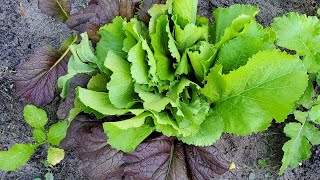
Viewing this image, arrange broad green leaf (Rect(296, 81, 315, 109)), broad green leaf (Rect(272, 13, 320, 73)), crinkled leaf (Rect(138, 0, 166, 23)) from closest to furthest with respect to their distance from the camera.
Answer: crinkled leaf (Rect(138, 0, 166, 23)) → broad green leaf (Rect(272, 13, 320, 73)) → broad green leaf (Rect(296, 81, 315, 109))

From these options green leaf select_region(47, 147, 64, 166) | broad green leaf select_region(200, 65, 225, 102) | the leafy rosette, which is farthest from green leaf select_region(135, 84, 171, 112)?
green leaf select_region(47, 147, 64, 166)

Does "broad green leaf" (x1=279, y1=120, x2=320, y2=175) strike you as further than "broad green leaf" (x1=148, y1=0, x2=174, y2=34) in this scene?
Yes

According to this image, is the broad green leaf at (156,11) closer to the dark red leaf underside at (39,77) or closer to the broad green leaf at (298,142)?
the dark red leaf underside at (39,77)

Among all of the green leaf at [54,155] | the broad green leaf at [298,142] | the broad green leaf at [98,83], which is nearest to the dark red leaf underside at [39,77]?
the green leaf at [54,155]

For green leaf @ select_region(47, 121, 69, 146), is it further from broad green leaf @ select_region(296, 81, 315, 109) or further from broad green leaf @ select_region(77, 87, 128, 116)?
broad green leaf @ select_region(296, 81, 315, 109)

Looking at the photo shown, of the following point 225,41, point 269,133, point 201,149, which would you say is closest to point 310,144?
point 269,133

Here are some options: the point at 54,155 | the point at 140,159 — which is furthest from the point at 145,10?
the point at 54,155

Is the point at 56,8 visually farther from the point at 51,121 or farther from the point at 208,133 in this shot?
the point at 208,133
